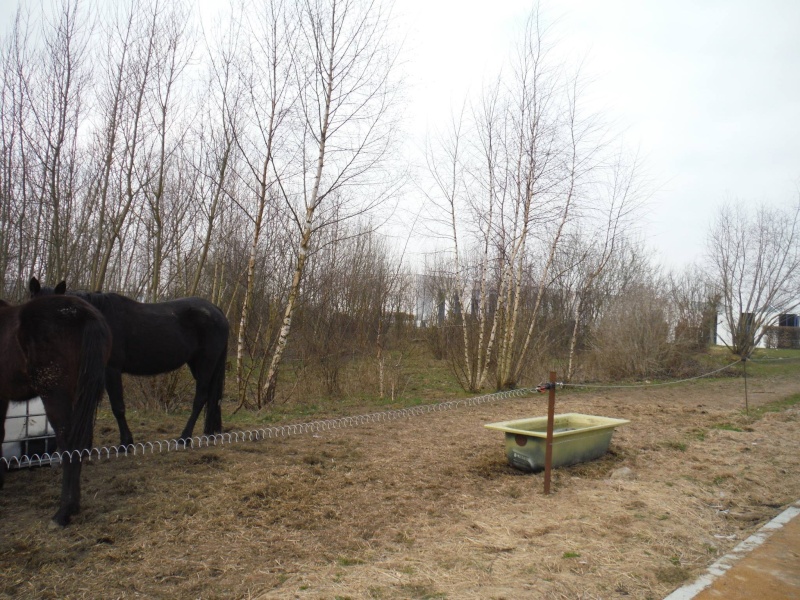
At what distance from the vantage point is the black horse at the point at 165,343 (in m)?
5.59

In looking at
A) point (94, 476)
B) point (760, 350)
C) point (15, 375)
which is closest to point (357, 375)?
point (94, 476)

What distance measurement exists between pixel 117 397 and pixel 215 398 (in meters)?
1.17

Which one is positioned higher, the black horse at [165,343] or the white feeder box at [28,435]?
the black horse at [165,343]

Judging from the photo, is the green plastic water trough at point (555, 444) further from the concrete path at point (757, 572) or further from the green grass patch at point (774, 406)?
the green grass patch at point (774, 406)

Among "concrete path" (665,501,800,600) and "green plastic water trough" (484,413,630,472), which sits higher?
"green plastic water trough" (484,413,630,472)

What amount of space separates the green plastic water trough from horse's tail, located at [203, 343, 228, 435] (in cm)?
323

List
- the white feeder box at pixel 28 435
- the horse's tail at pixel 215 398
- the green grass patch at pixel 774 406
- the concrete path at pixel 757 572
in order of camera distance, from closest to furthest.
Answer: the concrete path at pixel 757 572, the white feeder box at pixel 28 435, the horse's tail at pixel 215 398, the green grass patch at pixel 774 406

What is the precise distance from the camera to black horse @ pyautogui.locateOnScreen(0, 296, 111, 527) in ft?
12.7

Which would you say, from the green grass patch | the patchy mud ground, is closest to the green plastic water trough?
the patchy mud ground

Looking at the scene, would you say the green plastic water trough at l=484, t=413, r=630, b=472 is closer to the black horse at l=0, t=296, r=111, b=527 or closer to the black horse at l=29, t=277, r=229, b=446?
the black horse at l=29, t=277, r=229, b=446

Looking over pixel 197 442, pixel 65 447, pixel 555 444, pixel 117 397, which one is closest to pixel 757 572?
pixel 555 444

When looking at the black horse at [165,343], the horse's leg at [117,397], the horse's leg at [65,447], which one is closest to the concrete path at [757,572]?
the horse's leg at [65,447]

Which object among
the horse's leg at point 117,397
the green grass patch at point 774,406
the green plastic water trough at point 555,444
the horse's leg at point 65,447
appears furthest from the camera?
the green grass patch at point 774,406

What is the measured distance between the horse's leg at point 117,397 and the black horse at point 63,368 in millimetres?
1497
